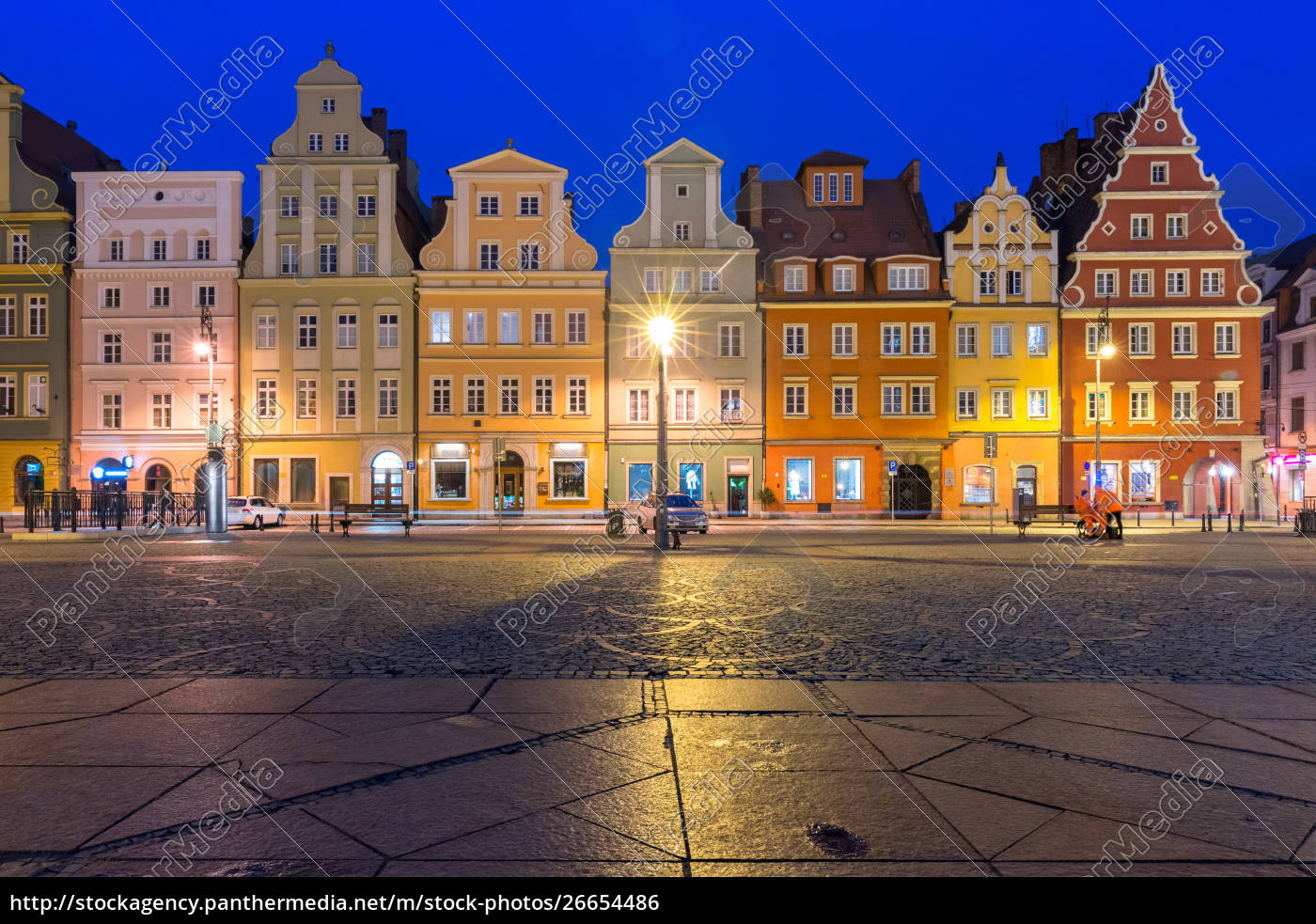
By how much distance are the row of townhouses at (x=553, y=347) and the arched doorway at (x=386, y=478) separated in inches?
5.6

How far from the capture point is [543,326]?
4372 centimetres

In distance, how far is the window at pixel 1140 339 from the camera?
44.6 meters

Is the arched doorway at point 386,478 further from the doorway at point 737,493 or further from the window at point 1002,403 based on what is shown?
the window at point 1002,403

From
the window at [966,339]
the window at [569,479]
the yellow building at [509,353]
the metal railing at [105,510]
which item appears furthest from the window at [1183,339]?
the metal railing at [105,510]

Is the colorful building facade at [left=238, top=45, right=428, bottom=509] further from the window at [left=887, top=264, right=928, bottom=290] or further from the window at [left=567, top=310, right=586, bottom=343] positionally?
the window at [left=887, top=264, right=928, bottom=290]

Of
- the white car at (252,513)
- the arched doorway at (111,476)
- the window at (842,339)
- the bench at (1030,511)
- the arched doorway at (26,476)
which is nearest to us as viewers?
the bench at (1030,511)

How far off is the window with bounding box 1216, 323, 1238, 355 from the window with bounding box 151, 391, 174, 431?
5091cm

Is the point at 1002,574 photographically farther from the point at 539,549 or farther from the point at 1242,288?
the point at 1242,288

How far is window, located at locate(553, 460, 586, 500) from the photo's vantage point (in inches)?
1721

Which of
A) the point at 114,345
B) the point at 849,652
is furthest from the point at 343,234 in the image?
the point at 849,652

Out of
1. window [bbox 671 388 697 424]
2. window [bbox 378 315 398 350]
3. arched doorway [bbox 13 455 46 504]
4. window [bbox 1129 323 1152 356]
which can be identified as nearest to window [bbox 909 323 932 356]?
window [bbox 1129 323 1152 356]

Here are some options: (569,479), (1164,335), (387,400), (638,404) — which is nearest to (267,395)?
(387,400)

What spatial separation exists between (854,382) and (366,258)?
959 inches

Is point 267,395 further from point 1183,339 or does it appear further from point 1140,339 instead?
point 1183,339
